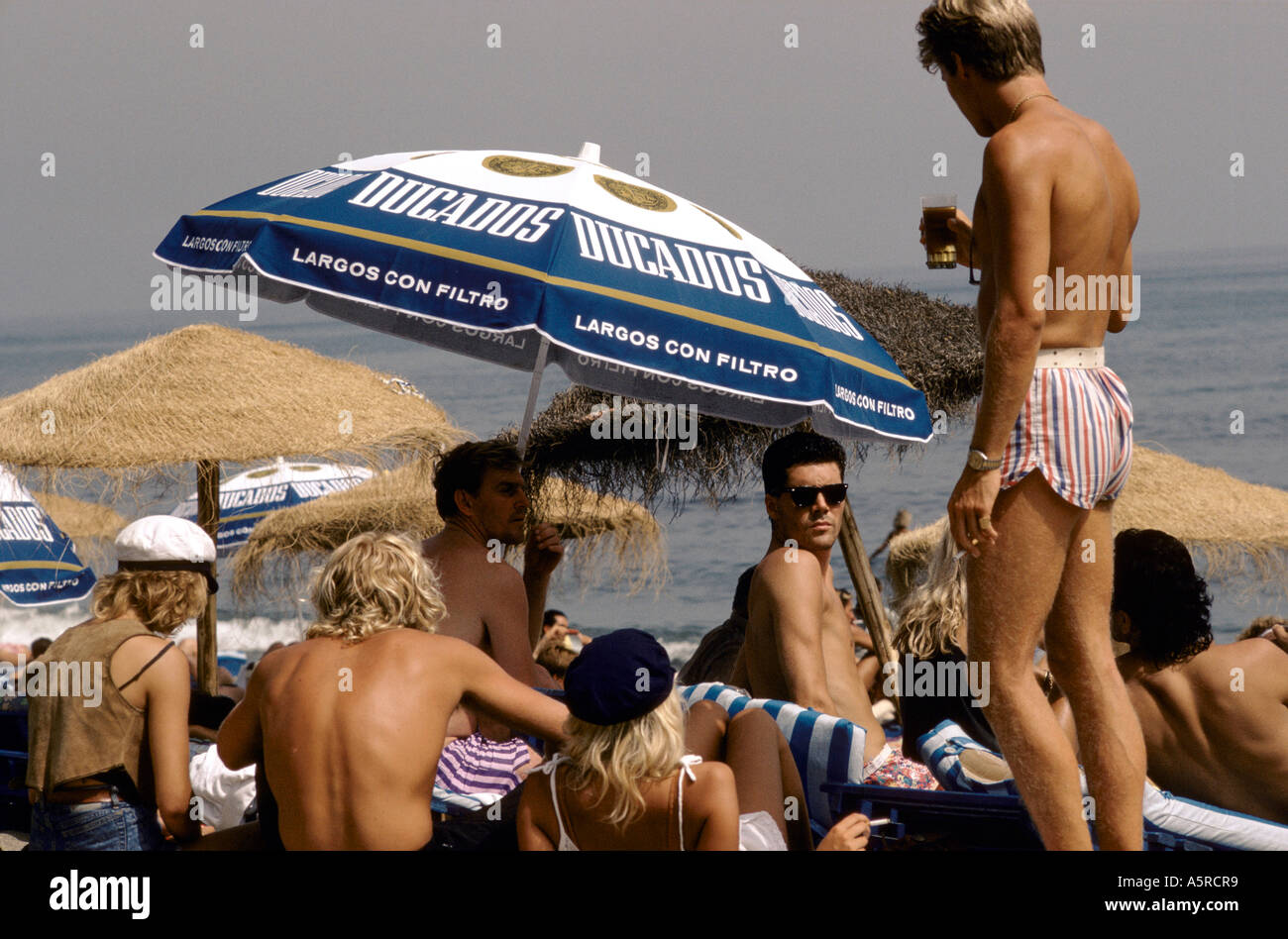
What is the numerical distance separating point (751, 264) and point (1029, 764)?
206 cm

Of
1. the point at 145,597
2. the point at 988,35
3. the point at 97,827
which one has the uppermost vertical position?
the point at 988,35

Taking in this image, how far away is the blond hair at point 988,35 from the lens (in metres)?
2.72

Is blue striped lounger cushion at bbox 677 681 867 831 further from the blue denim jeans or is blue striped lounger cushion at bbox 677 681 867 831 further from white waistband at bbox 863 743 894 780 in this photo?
the blue denim jeans

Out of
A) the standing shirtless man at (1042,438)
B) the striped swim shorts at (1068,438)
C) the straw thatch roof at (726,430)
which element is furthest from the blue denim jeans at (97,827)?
the straw thatch roof at (726,430)

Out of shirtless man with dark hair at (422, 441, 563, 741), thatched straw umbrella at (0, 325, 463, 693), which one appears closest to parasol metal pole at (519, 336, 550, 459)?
shirtless man with dark hair at (422, 441, 563, 741)

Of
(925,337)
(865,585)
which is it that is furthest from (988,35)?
(925,337)

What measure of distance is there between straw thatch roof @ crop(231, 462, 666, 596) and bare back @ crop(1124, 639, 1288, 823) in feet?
23.7

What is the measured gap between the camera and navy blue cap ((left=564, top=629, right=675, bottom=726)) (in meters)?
2.67

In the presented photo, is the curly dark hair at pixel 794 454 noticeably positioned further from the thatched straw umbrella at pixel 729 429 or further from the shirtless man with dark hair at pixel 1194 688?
the thatched straw umbrella at pixel 729 429

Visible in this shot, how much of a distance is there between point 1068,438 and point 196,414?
591cm

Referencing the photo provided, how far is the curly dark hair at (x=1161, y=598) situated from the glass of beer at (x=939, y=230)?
965mm

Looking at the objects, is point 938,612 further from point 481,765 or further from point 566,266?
point 566,266

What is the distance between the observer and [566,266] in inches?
142
